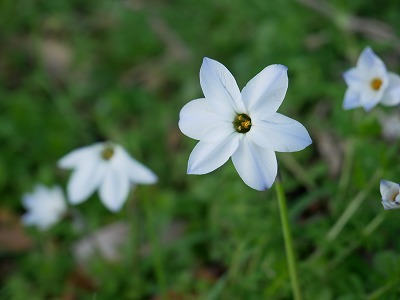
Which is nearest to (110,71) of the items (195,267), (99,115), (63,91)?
(63,91)

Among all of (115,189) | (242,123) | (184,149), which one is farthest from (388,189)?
(184,149)

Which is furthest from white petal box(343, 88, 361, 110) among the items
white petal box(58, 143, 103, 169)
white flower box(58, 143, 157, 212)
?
white petal box(58, 143, 103, 169)

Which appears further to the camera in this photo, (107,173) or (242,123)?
(107,173)

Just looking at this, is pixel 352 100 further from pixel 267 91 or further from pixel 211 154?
pixel 211 154

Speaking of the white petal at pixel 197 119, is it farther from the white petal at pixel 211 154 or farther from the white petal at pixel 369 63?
the white petal at pixel 369 63

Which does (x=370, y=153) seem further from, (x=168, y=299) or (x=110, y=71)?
(x=110, y=71)

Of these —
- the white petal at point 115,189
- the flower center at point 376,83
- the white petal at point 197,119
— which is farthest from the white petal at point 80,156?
the flower center at point 376,83

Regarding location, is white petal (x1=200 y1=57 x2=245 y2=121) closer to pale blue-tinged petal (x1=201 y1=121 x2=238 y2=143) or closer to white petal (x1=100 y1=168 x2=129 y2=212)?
pale blue-tinged petal (x1=201 y1=121 x2=238 y2=143)
